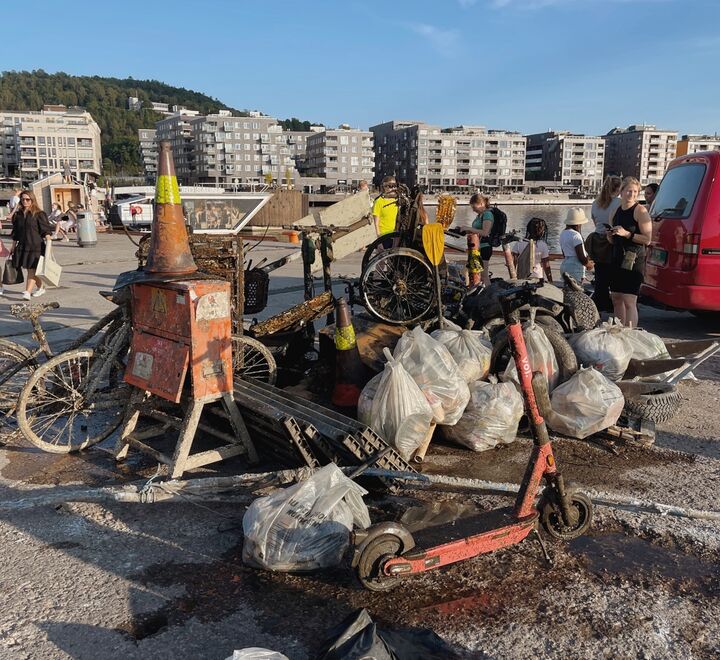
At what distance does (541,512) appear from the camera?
10.6ft

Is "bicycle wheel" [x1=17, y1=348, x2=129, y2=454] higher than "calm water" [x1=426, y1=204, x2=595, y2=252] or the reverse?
higher

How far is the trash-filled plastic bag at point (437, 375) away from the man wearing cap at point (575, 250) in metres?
4.06

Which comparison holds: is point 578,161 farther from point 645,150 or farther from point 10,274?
point 10,274

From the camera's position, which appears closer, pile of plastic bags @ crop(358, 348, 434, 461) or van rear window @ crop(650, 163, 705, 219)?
pile of plastic bags @ crop(358, 348, 434, 461)

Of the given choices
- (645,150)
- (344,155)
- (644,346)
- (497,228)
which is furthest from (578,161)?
(644,346)

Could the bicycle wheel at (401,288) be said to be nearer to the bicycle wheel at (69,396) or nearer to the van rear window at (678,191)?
the bicycle wheel at (69,396)

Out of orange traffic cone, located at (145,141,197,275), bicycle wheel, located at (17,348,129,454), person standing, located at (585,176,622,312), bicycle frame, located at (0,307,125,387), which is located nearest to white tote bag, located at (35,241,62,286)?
bicycle frame, located at (0,307,125,387)

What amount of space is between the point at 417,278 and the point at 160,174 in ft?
9.12

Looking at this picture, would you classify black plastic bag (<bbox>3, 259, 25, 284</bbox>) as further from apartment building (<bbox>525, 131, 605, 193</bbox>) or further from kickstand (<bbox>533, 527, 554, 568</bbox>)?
apartment building (<bbox>525, 131, 605, 193</bbox>)

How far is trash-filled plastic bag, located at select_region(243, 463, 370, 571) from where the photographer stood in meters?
2.94

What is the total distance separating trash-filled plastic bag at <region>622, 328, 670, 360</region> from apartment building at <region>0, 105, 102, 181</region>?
6096 inches

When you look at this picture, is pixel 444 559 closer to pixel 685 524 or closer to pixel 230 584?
pixel 230 584

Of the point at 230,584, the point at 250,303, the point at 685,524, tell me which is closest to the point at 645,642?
the point at 685,524

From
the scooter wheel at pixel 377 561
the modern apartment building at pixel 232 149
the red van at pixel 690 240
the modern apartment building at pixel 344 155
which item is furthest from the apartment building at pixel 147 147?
the scooter wheel at pixel 377 561
